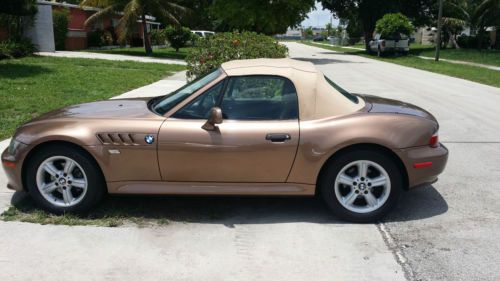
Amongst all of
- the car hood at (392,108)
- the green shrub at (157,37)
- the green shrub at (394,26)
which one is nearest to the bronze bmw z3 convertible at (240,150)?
the car hood at (392,108)

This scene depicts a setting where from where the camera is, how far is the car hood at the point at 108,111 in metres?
4.72

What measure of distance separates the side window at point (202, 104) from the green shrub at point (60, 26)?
1032 inches

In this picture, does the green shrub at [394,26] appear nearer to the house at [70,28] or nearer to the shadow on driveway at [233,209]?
the house at [70,28]

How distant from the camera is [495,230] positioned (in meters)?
4.46

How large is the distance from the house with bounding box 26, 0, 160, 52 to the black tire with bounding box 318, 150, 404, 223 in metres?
24.0

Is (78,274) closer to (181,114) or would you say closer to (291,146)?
(181,114)

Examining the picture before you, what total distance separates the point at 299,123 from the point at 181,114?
3.42ft

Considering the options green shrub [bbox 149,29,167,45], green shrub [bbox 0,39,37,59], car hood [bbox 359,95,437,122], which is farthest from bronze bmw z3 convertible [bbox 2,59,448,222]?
green shrub [bbox 149,29,167,45]

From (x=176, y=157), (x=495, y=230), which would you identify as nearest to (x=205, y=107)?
(x=176, y=157)

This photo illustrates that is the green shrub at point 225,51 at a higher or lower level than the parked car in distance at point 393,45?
higher

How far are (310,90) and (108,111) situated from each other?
6.18 feet

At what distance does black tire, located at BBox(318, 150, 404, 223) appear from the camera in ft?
14.8

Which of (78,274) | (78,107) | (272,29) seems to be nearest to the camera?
(78,274)

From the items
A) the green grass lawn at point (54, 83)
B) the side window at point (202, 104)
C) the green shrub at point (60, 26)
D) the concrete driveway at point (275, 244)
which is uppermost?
the green shrub at point (60, 26)
